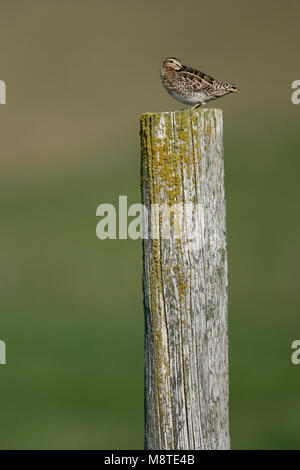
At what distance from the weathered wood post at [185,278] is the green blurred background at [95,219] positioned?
6307 millimetres

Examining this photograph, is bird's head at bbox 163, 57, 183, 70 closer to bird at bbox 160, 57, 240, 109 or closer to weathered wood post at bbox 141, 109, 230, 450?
bird at bbox 160, 57, 240, 109

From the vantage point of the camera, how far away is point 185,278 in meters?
5.13

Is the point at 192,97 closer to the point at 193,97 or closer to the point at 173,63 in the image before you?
the point at 193,97

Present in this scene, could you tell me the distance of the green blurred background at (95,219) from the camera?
1327cm

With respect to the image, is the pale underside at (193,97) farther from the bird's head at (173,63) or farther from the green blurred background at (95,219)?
the green blurred background at (95,219)

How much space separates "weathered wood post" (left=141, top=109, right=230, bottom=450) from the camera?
201 inches

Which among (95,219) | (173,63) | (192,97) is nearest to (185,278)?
(192,97)

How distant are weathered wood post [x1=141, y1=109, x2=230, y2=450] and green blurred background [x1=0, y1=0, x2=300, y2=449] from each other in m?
6.31

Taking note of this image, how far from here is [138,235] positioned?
5.36m

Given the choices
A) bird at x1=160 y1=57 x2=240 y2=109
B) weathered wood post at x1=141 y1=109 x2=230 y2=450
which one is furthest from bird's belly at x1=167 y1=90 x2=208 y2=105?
weathered wood post at x1=141 y1=109 x2=230 y2=450

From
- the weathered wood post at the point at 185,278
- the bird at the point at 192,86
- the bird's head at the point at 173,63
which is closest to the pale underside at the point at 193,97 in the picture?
the bird at the point at 192,86

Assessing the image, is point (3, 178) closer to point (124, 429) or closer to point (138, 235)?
point (124, 429)
